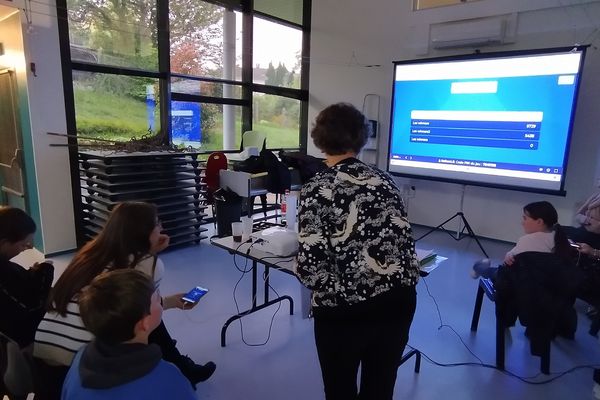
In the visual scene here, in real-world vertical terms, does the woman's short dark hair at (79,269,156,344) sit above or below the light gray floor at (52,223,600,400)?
above

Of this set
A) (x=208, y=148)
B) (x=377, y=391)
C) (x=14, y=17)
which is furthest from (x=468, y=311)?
(x=14, y=17)

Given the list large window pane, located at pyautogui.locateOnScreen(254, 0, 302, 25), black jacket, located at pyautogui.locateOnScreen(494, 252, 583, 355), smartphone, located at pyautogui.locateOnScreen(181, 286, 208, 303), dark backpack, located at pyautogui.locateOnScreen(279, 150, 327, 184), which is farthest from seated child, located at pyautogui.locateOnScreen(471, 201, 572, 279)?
large window pane, located at pyautogui.locateOnScreen(254, 0, 302, 25)

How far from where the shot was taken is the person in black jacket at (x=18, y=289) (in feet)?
4.60

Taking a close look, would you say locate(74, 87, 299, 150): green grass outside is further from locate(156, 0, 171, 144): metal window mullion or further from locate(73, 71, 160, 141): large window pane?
locate(156, 0, 171, 144): metal window mullion

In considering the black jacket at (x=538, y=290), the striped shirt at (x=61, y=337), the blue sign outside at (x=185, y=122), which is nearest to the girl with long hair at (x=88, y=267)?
the striped shirt at (x=61, y=337)

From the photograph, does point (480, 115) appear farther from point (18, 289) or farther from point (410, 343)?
point (18, 289)

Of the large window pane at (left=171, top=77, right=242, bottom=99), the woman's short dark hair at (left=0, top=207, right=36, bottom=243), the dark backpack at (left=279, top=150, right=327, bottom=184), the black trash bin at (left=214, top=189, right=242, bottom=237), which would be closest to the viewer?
the woman's short dark hair at (left=0, top=207, right=36, bottom=243)

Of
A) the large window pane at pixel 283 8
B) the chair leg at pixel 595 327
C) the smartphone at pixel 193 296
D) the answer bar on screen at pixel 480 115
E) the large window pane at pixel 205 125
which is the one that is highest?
the large window pane at pixel 283 8

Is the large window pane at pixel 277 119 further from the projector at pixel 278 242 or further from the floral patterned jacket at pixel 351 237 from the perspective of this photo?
the floral patterned jacket at pixel 351 237

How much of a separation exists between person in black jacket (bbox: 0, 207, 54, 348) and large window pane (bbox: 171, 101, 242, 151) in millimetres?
3112

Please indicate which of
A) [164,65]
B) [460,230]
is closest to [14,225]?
[164,65]

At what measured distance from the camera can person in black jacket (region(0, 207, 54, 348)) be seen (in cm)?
140

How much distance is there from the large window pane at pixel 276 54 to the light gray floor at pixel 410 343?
3.37 m

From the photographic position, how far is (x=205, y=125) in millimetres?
4969
